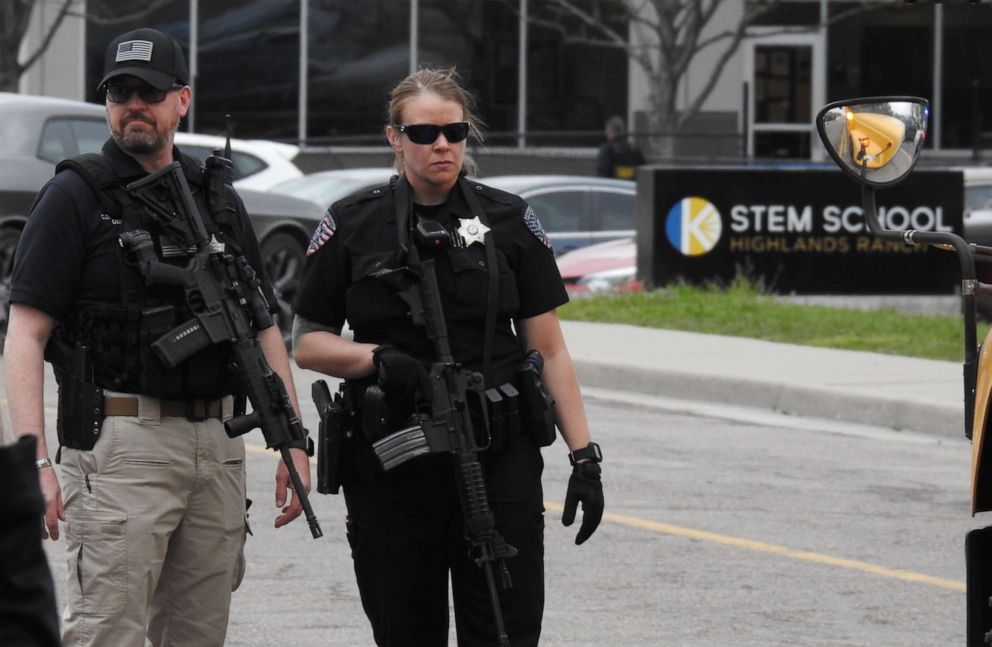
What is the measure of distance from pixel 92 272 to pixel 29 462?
6.19ft

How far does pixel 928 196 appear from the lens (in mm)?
18656

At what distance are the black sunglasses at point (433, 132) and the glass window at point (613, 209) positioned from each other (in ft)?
49.1

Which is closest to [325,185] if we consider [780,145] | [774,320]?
[774,320]

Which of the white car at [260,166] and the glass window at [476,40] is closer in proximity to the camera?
the white car at [260,166]

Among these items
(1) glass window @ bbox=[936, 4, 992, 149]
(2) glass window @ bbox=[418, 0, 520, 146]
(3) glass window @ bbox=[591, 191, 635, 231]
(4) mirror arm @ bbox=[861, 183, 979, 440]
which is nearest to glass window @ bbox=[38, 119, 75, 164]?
(3) glass window @ bbox=[591, 191, 635, 231]

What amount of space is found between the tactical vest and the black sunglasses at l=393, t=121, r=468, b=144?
576mm

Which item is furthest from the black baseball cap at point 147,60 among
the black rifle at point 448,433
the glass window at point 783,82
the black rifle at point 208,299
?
the glass window at point 783,82

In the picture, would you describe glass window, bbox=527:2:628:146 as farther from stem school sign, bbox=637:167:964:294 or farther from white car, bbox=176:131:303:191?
white car, bbox=176:131:303:191

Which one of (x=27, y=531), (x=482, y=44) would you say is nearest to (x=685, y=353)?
(x=27, y=531)

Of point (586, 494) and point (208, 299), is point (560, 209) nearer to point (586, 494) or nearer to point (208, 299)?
point (586, 494)

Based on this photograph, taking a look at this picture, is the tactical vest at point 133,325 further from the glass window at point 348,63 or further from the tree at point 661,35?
the glass window at point 348,63

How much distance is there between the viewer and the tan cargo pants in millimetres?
4551

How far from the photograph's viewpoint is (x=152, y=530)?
15.0ft

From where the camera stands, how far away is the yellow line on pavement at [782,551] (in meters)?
7.54
